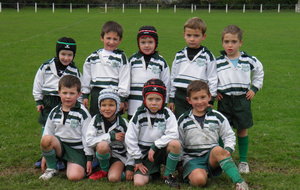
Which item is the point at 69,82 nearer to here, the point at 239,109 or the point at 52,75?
the point at 52,75

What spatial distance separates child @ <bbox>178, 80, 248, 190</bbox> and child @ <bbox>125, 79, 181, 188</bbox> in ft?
0.67

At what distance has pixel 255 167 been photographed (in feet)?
18.2

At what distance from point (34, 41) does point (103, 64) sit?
616 inches

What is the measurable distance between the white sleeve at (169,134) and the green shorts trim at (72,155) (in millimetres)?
1026

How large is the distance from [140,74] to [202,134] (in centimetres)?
122

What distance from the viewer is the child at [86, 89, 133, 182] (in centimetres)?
497

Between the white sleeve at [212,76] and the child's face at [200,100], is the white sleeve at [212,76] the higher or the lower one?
the higher one

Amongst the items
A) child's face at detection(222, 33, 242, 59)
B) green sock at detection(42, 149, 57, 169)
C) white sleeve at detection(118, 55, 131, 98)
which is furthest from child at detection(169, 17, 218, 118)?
green sock at detection(42, 149, 57, 169)

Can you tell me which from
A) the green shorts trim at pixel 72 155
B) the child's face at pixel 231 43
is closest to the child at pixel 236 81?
the child's face at pixel 231 43

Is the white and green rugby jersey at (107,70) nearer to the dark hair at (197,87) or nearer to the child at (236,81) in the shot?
the dark hair at (197,87)

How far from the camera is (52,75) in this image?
5.67 meters

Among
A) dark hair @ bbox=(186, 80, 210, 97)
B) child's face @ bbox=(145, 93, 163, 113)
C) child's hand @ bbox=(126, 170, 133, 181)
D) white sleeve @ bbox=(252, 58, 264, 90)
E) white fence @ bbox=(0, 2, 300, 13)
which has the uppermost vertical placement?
white fence @ bbox=(0, 2, 300, 13)

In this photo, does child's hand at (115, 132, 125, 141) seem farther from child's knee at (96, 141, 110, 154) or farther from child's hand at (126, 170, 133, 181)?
child's hand at (126, 170, 133, 181)

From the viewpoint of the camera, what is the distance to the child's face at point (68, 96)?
5152mm
